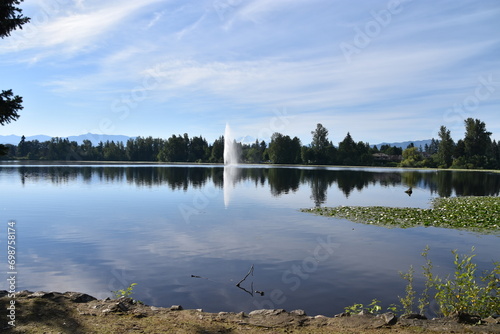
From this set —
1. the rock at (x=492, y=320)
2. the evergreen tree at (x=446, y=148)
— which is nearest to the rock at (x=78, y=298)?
the rock at (x=492, y=320)

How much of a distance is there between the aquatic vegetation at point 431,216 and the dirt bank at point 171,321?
18.4 m

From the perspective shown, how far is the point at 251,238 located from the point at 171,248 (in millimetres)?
5118

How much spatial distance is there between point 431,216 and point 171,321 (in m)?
26.5

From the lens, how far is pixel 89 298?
11.3 metres

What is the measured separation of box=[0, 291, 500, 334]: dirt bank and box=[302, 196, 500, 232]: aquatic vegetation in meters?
18.4

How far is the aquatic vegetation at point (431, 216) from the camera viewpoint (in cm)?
2612

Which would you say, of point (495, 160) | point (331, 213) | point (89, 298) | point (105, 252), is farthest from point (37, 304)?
point (495, 160)

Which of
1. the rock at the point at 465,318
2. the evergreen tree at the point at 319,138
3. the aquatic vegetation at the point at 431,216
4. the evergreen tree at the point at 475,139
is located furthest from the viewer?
the evergreen tree at the point at 319,138

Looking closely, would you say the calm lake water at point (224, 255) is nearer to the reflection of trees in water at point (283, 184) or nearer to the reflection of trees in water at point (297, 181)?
the reflection of trees in water at point (297, 181)

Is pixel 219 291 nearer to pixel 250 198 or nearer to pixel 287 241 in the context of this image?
pixel 287 241

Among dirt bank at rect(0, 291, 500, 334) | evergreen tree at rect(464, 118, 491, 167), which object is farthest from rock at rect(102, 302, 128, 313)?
evergreen tree at rect(464, 118, 491, 167)

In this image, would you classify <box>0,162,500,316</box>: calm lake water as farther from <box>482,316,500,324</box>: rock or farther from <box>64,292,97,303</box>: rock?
<box>482,316,500,324</box>: rock

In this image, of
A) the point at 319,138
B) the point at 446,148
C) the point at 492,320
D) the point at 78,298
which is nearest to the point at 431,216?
the point at 492,320

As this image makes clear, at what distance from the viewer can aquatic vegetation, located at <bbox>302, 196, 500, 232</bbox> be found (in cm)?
2612
